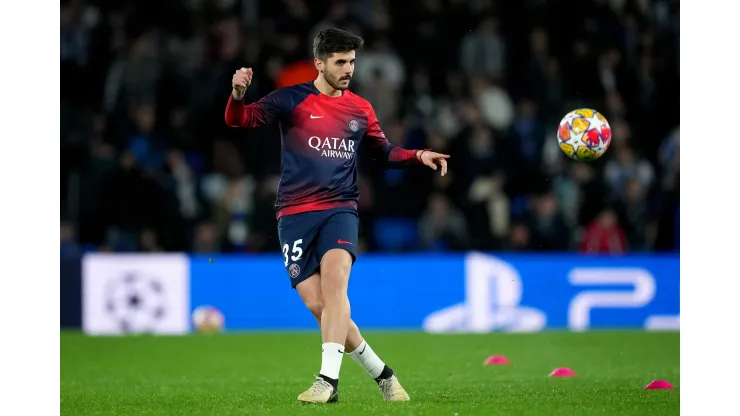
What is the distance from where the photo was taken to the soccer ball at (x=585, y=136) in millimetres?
9352

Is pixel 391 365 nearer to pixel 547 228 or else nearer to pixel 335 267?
pixel 335 267

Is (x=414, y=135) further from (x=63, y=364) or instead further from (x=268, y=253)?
(x=63, y=364)

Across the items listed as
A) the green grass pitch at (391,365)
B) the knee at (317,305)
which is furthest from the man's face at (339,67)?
the green grass pitch at (391,365)

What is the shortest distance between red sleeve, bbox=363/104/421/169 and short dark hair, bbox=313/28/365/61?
1.80ft

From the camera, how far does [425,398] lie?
8312 millimetres

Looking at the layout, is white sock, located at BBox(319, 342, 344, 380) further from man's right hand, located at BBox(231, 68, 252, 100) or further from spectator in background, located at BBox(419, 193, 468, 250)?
spectator in background, located at BBox(419, 193, 468, 250)

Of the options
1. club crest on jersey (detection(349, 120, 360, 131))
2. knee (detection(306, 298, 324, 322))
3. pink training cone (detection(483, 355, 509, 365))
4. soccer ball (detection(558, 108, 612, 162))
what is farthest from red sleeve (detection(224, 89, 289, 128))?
pink training cone (detection(483, 355, 509, 365))

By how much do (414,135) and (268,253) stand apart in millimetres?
2807

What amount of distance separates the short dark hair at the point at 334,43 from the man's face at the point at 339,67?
0.03 m

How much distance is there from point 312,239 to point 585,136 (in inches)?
100

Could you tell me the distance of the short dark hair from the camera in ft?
26.1

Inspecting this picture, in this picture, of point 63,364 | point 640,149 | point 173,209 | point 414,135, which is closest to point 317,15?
point 414,135

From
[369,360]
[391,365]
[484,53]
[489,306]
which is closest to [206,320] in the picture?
[489,306]

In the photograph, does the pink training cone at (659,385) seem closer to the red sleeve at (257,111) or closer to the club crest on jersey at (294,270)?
the club crest on jersey at (294,270)
